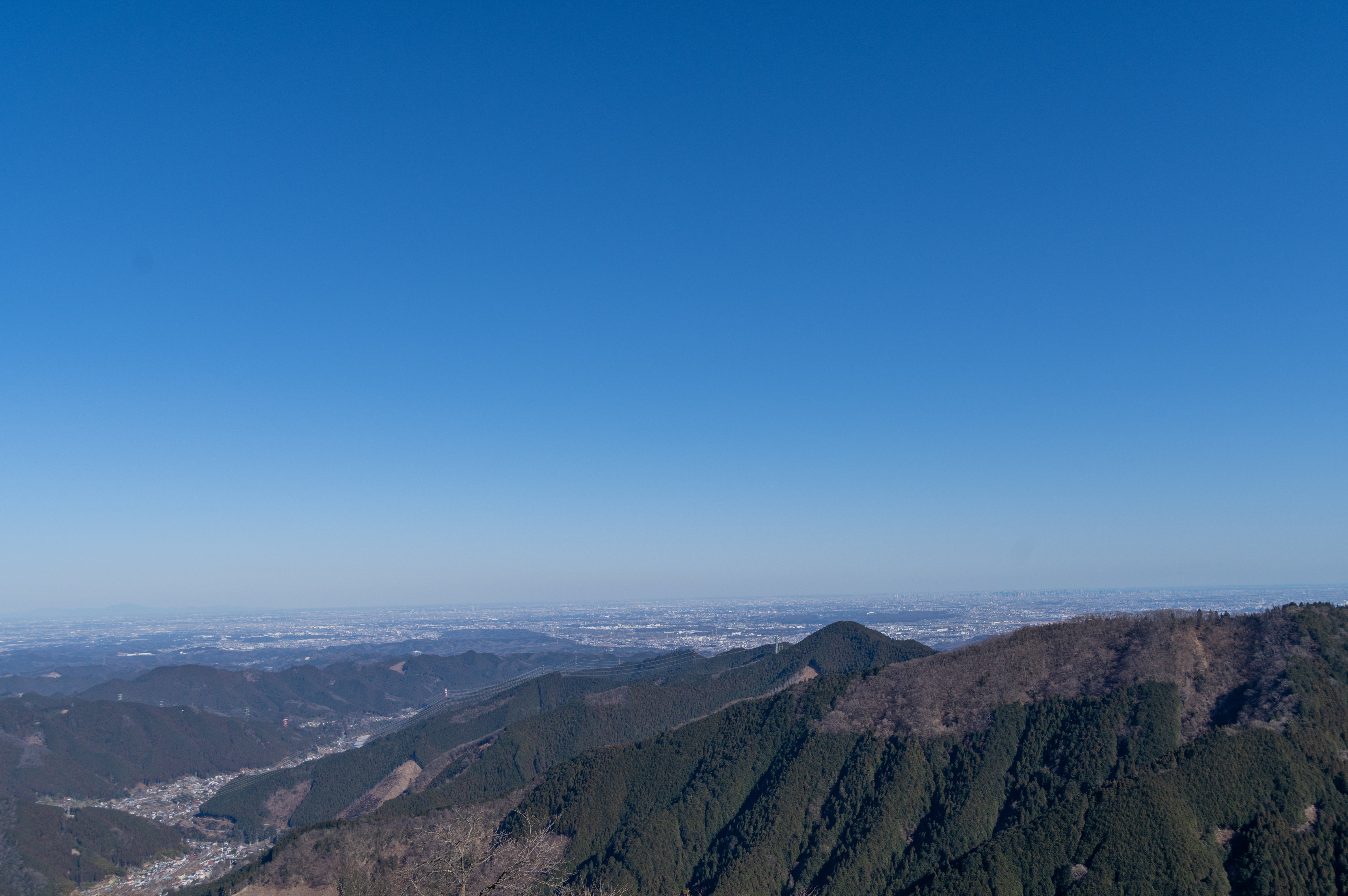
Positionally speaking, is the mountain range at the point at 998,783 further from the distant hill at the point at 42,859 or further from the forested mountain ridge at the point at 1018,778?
the distant hill at the point at 42,859

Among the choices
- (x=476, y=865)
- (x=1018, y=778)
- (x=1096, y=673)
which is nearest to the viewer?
(x=476, y=865)

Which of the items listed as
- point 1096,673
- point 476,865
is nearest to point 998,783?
point 1096,673

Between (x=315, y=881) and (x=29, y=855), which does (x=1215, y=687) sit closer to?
(x=315, y=881)

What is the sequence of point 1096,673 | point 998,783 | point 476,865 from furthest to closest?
point 1096,673
point 998,783
point 476,865

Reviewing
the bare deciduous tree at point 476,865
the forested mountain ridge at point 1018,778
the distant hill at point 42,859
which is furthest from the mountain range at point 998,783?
the bare deciduous tree at point 476,865

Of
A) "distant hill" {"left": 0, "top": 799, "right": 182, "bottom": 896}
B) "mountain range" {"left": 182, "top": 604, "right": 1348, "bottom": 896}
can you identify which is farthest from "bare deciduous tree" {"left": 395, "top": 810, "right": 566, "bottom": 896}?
"distant hill" {"left": 0, "top": 799, "right": 182, "bottom": 896}

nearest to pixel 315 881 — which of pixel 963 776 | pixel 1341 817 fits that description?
pixel 963 776

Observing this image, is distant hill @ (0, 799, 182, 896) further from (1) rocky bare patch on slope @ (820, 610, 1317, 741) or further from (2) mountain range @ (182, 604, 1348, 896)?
(1) rocky bare patch on slope @ (820, 610, 1317, 741)

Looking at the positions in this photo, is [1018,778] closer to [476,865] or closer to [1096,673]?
[1096,673]
